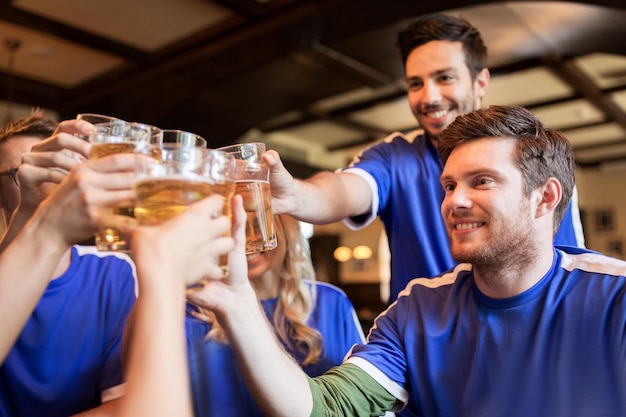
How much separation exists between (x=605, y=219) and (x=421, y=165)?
1060cm

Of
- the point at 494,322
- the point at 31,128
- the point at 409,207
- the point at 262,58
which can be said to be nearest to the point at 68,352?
the point at 31,128

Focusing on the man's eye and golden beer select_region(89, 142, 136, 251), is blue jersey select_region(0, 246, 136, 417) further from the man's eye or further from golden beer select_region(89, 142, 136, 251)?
the man's eye

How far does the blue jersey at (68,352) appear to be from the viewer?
1473 mm

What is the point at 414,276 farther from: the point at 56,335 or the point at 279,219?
the point at 56,335

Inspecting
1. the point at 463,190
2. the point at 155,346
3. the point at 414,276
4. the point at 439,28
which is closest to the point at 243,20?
the point at 439,28

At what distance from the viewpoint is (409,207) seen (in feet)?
Result: 6.99

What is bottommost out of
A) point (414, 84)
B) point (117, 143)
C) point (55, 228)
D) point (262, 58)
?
point (55, 228)

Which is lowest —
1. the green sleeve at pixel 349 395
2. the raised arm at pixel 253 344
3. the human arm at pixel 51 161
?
the green sleeve at pixel 349 395

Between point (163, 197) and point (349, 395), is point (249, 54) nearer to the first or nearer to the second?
point (349, 395)

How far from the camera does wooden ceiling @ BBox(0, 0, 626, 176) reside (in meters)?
4.04

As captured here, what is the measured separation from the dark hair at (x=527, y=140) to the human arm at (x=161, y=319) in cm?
102

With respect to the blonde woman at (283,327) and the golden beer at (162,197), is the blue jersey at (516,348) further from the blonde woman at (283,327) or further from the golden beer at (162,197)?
the golden beer at (162,197)

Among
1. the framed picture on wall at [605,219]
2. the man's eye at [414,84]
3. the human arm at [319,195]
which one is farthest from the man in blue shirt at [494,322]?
the framed picture on wall at [605,219]

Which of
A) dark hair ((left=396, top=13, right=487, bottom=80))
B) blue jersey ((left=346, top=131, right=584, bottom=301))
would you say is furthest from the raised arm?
dark hair ((left=396, top=13, right=487, bottom=80))
